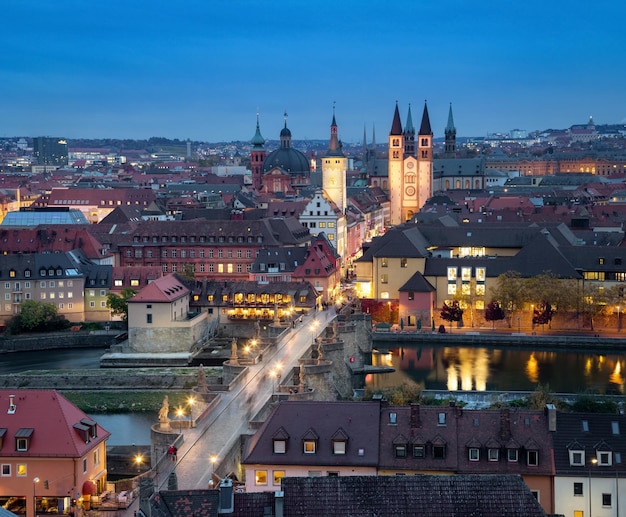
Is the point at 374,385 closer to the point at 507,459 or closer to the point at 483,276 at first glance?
the point at 483,276

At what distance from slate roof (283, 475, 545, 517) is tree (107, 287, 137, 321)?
124 ft

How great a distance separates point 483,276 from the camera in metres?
59.5

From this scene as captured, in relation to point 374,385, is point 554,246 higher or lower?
higher

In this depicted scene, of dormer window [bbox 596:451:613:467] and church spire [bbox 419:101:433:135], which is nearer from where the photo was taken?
dormer window [bbox 596:451:613:467]

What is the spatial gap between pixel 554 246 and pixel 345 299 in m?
11.9

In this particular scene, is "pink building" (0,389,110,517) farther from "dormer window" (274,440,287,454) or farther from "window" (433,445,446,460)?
"window" (433,445,446,460)

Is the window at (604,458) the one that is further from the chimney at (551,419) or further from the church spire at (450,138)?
the church spire at (450,138)

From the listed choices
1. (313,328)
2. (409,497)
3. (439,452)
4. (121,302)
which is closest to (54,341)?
(121,302)

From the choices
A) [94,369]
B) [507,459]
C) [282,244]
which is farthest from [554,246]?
[507,459]

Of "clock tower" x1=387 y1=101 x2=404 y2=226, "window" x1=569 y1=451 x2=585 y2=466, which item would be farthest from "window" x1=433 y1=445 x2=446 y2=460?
"clock tower" x1=387 y1=101 x2=404 y2=226

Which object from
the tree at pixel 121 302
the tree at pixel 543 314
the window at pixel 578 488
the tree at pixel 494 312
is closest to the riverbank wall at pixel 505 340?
the tree at pixel 543 314

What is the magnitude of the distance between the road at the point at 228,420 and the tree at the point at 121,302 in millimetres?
13170

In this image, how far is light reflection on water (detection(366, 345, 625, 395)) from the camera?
4538 cm

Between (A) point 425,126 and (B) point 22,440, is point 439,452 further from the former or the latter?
(A) point 425,126
